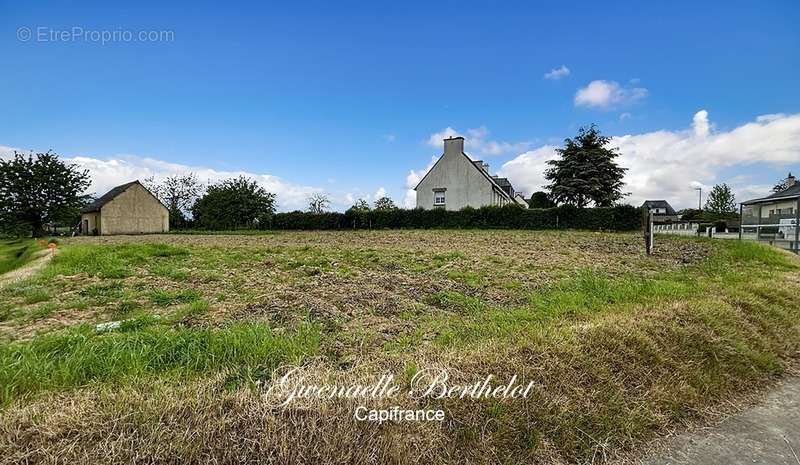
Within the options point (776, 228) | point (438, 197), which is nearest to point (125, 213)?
point (438, 197)

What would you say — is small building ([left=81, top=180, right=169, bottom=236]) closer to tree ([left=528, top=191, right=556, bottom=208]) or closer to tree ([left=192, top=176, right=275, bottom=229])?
tree ([left=192, top=176, right=275, bottom=229])

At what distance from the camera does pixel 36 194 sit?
28.9 m

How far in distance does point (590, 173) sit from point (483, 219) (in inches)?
534

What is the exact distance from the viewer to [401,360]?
2443 mm

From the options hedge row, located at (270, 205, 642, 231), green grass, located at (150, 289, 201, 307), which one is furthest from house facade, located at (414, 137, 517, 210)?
green grass, located at (150, 289, 201, 307)

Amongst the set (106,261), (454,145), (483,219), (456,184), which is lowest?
(106,261)

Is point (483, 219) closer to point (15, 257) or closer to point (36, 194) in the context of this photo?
point (15, 257)

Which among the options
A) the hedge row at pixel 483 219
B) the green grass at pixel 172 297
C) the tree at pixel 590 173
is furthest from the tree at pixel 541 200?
the green grass at pixel 172 297

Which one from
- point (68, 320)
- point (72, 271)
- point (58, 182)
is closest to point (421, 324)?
point (68, 320)

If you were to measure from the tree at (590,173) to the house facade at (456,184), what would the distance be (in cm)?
610

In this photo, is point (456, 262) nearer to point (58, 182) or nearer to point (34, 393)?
point (34, 393)

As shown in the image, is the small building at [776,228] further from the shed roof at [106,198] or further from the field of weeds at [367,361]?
the shed roof at [106,198]

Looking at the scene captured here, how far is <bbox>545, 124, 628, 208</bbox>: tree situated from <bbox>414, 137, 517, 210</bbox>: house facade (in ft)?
20.0

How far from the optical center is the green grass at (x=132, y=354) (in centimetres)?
206
